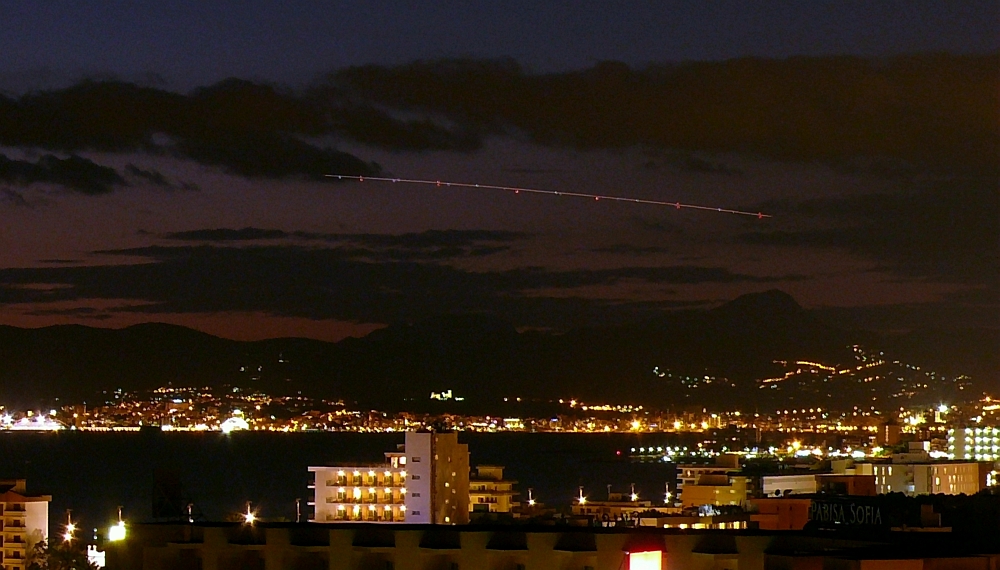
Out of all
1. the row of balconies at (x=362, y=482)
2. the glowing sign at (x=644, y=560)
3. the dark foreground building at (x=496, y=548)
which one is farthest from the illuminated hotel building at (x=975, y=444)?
the glowing sign at (x=644, y=560)

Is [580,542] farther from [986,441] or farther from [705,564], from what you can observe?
[986,441]

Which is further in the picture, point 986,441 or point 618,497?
point 986,441

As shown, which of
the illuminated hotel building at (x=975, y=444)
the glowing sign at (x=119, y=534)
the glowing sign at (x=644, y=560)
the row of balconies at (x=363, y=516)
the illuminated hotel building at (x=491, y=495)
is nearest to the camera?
the glowing sign at (x=644, y=560)

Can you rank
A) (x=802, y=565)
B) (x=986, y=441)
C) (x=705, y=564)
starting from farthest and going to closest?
(x=986, y=441) < (x=705, y=564) < (x=802, y=565)

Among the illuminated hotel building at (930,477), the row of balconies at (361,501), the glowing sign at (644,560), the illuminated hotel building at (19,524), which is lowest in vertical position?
the illuminated hotel building at (19,524)

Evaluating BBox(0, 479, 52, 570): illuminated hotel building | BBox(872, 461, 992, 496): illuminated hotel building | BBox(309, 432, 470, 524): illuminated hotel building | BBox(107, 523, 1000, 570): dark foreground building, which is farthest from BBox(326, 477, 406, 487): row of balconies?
BBox(107, 523, 1000, 570): dark foreground building

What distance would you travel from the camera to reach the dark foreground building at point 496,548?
7.74 meters

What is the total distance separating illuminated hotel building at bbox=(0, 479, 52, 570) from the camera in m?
49.7

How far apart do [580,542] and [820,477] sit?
171 ft

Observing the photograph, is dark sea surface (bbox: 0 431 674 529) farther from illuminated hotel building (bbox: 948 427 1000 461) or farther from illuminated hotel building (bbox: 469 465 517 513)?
illuminated hotel building (bbox: 948 427 1000 461)

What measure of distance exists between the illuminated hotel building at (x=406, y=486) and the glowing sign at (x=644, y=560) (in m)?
42.0

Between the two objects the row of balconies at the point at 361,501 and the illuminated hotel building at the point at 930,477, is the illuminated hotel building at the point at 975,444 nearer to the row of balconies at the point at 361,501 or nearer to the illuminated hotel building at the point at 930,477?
the illuminated hotel building at the point at 930,477

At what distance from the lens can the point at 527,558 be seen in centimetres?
863

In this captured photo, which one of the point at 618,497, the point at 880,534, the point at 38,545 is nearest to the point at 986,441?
the point at 618,497
